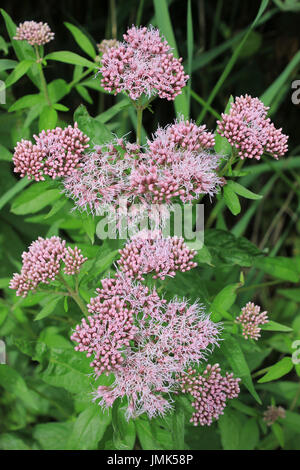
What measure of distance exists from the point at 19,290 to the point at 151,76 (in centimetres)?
113

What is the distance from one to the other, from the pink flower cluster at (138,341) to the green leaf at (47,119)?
982mm

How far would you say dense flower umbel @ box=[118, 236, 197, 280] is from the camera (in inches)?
78.9

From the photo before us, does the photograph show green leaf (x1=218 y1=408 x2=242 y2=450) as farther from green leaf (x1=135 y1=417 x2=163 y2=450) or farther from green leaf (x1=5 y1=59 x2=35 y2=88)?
green leaf (x1=5 y1=59 x2=35 y2=88)

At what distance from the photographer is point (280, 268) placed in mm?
2795

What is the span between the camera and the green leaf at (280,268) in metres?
2.76

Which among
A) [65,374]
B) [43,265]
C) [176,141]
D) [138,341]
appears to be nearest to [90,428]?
[65,374]

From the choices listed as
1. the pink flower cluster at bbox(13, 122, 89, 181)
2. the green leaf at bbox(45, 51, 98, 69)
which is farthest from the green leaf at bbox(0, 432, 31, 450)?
the green leaf at bbox(45, 51, 98, 69)

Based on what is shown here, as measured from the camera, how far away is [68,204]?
2889 millimetres

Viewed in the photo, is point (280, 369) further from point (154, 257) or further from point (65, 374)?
point (65, 374)

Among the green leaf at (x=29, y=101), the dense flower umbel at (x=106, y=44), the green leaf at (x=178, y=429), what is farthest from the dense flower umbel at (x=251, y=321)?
the dense flower umbel at (x=106, y=44)

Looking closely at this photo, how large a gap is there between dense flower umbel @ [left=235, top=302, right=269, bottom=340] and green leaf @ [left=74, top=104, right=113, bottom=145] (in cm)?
106

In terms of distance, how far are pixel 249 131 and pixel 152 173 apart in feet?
1.59

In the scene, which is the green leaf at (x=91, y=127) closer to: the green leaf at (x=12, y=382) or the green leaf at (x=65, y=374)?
the green leaf at (x=65, y=374)
